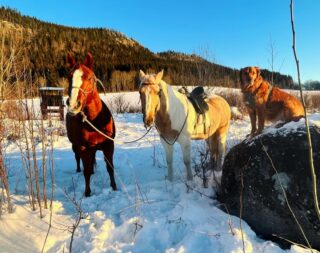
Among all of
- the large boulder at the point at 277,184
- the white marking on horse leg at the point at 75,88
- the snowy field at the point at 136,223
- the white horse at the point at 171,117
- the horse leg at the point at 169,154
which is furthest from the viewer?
the horse leg at the point at 169,154

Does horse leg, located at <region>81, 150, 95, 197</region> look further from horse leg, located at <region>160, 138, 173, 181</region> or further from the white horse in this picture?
horse leg, located at <region>160, 138, 173, 181</region>

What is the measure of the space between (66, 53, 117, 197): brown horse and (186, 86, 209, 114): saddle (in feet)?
4.18

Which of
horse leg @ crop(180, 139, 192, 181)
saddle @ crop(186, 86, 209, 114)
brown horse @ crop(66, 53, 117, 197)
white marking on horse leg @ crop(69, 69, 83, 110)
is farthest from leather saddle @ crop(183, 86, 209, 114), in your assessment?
white marking on horse leg @ crop(69, 69, 83, 110)

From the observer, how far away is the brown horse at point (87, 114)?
378 cm

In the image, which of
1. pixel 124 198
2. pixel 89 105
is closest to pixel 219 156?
pixel 124 198

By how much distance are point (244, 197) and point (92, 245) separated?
1535 millimetres

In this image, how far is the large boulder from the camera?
290 cm

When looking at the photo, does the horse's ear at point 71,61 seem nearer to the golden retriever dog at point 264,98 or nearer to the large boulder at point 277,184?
the large boulder at point 277,184

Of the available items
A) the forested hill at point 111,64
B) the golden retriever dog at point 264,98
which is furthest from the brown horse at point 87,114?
the forested hill at point 111,64

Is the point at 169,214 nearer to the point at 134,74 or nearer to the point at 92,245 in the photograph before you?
the point at 92,245

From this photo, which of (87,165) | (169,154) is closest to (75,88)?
(87,165)

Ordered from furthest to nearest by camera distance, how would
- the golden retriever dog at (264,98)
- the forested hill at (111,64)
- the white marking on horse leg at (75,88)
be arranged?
the forested hill at (111,64) → the golden retriever dog at (264,98) → the white marking on horse leg at (75,88)

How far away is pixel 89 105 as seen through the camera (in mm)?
4152

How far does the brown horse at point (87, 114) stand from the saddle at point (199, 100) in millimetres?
1275
